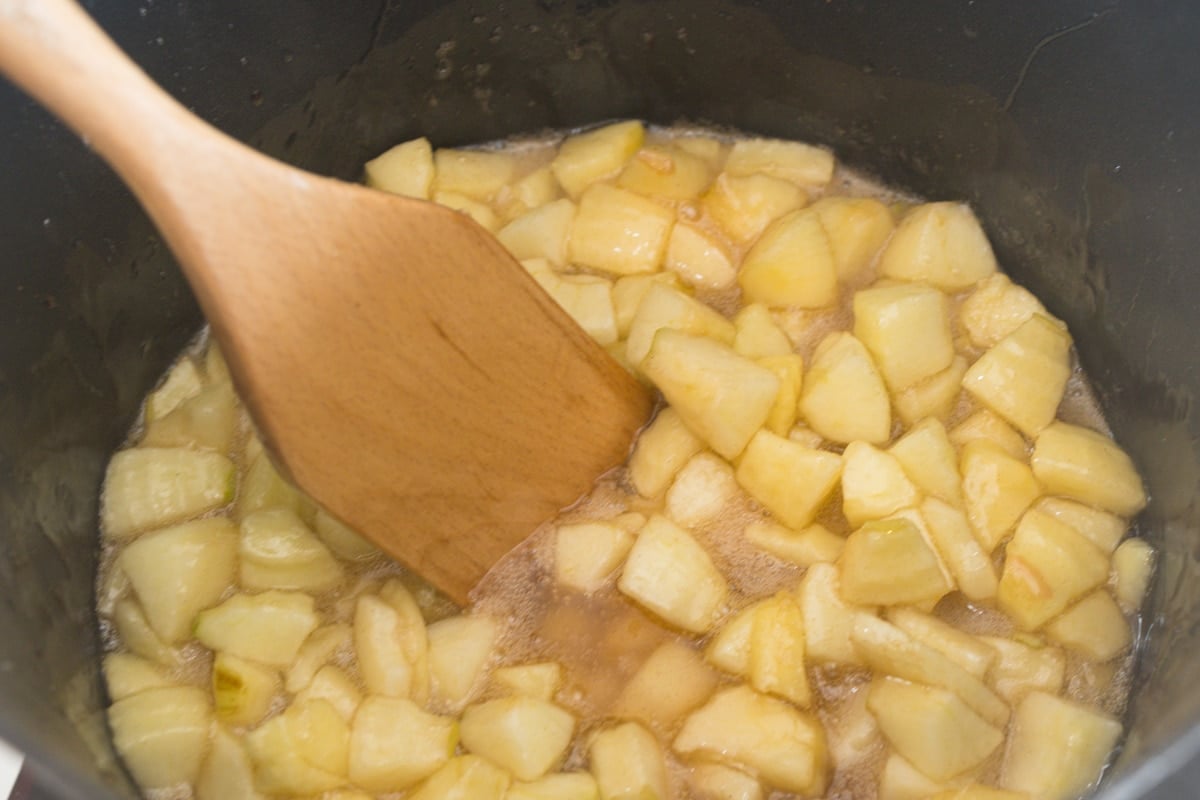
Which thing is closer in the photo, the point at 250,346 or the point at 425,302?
the point at 250,346

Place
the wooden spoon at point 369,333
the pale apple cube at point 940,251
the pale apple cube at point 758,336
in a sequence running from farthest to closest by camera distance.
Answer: the pale apple cube at point 940,251
the pale apple cube at point 758,336
the wooden spoon at point 369,333

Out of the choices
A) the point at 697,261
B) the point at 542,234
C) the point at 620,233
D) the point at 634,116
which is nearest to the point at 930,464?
the point at 697,261

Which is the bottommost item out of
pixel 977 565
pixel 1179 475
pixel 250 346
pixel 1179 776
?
pixel 1179 475

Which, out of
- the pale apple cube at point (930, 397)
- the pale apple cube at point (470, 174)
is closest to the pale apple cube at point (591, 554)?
the pale apple cube at point (930, 397)

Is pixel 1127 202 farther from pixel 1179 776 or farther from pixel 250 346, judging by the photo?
pixel 250 346

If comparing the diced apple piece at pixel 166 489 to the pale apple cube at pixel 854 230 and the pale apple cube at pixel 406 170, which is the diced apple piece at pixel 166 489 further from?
the pale apple cube at pixel 854 230

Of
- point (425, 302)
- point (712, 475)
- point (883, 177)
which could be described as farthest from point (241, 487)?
point (883, 177)
